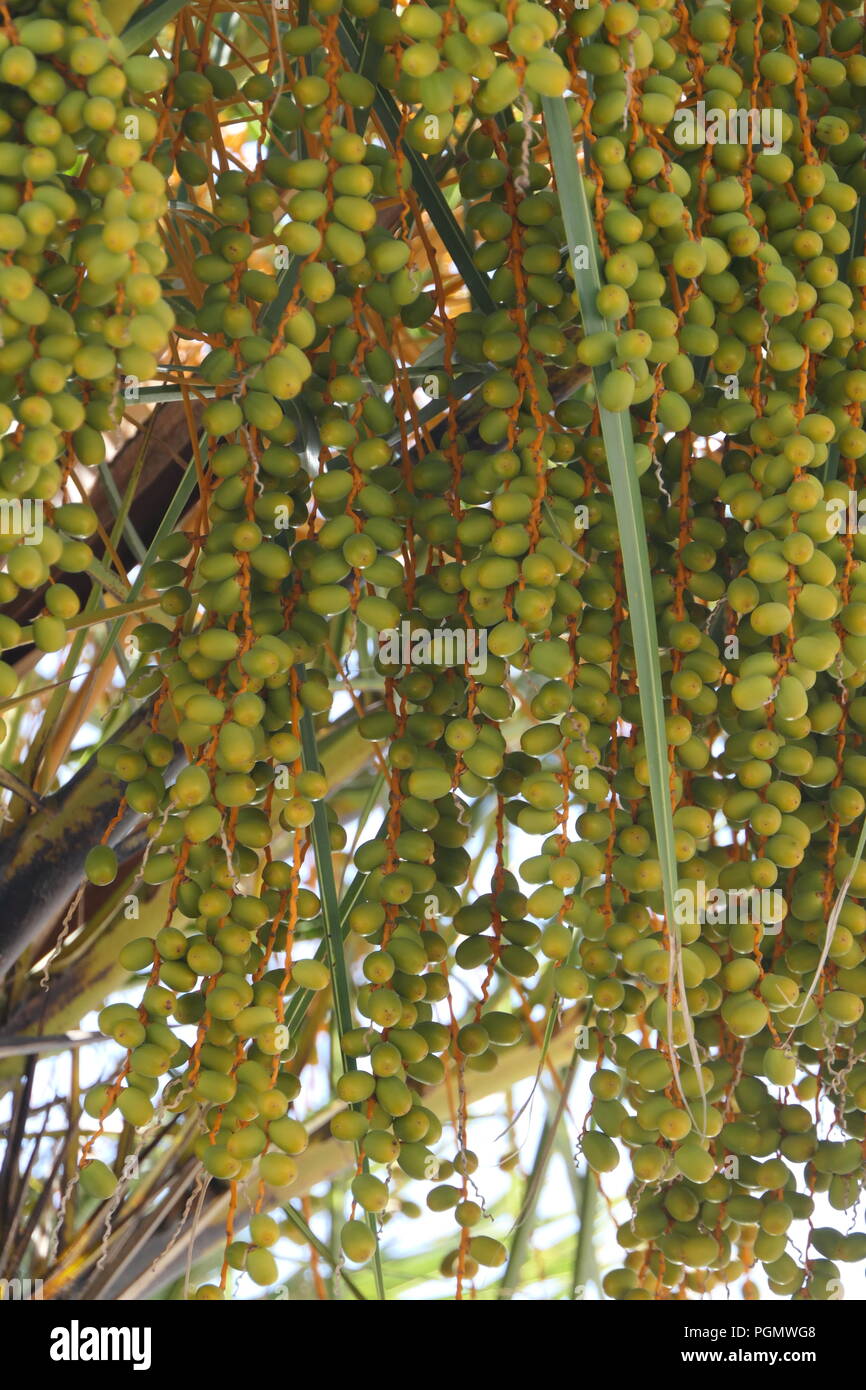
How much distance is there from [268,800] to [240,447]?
0.15 m

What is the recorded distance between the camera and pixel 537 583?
51cm

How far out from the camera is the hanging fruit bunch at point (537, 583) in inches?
19.4

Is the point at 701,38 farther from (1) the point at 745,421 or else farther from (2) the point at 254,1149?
(2) the point at 254,1149

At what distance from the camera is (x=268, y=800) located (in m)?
0.57

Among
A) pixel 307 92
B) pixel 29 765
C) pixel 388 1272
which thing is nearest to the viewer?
pixel 307 92

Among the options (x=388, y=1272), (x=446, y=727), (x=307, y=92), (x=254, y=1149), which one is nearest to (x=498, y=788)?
(x=446, y=727)

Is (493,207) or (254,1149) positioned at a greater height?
(493,207)

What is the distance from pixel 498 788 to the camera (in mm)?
583

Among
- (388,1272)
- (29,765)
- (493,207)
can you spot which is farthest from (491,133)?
(388,1272)

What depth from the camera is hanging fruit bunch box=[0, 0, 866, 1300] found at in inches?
19.4

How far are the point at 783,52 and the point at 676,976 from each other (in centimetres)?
38

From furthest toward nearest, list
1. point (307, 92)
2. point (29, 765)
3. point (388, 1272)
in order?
point (388, 1272)
point (29, 765)
point (307, 92)

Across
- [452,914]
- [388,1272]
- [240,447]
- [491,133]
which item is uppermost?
[491,133]

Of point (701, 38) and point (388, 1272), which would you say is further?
point (388, 1272)
